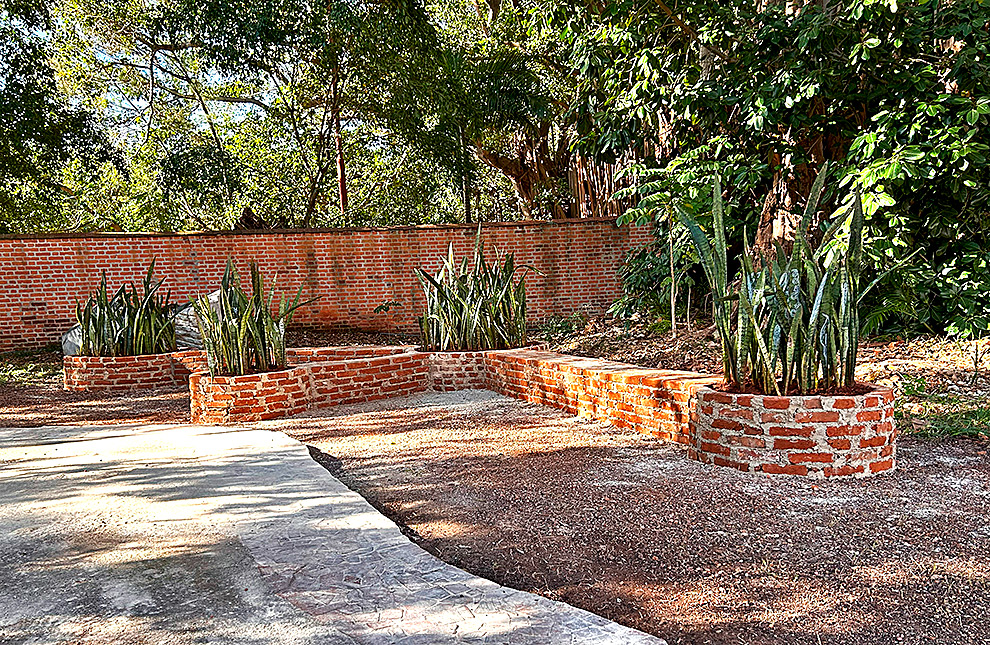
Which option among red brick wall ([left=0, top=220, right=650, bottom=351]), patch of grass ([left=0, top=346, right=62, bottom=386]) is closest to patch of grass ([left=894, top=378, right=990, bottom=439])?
red brick wall ([left=0, top=220, right=650, bottom=351])

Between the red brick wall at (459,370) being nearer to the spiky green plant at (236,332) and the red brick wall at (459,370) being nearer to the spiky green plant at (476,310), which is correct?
the spiky green plant at (476,310)

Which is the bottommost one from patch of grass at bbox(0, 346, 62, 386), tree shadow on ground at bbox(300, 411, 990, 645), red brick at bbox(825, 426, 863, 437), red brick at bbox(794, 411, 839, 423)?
tree shadow on ground at bbox(300, 411, 990, 645)

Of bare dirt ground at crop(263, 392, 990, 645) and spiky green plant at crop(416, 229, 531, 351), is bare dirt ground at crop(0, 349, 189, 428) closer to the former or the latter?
spiky green plant at crop(416, 229, 531, 351)

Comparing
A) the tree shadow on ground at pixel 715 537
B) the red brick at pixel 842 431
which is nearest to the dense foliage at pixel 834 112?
the red brick at pixel 842 431

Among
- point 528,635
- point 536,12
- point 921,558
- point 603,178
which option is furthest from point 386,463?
point 603,178

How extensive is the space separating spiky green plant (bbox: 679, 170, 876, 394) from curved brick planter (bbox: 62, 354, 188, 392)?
5372 millimetres

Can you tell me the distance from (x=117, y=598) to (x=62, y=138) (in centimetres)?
1222

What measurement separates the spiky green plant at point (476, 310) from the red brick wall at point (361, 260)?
4.46 metres

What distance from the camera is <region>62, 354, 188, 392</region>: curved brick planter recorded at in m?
6.95

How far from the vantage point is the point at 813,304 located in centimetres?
327

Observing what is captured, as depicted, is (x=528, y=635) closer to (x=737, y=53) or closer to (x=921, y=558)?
(x=921, y=558)

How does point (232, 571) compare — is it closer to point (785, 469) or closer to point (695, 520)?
point (695, 520)

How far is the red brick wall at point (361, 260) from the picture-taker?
10344 mm

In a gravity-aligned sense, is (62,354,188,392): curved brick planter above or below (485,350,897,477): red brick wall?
above
